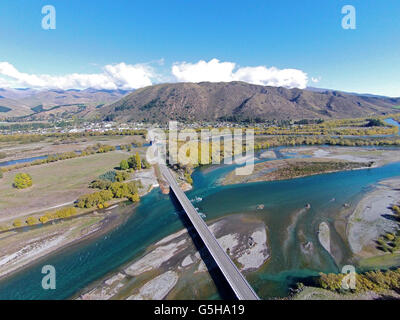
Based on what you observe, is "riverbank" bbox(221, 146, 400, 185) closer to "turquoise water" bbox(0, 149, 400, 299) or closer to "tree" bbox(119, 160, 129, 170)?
"turquoise water" bbox(0, 149, 400, 299)

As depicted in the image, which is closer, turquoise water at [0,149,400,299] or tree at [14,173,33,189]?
turquoise water at [0,149,400,299]

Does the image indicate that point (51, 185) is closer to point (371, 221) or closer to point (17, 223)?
point (17, 223)

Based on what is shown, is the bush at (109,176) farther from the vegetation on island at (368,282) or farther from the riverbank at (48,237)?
the vegetation on island at (368,282)

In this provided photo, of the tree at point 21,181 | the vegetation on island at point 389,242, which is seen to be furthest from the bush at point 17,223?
the vegetation on island at point 389,242

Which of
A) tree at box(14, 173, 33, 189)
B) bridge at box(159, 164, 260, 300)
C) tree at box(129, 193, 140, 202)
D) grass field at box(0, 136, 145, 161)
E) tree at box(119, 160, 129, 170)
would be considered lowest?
bridge at box(159, 164, 260, 300)

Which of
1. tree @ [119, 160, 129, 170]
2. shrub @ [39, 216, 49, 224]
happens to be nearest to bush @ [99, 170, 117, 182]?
tree @ [119, 160, 129, 170]

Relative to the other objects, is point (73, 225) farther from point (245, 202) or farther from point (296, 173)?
point (296, 173)

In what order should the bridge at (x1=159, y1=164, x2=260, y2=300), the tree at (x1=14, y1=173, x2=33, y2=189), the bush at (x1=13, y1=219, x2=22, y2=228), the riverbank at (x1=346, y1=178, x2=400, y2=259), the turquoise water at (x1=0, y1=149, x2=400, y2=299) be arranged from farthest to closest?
the tree at (x1=14, y1=173, x2=33, y2=189)
the bush at (x1=13, y1=219, x2=22, y2=228)
the riverbank at (x1=346, y1=178, x2=400, y2=259)
the turquoise water at (x1=0, y1=149, x2=400, y2=299)
the bridge at (x1=159, y1=164, x2=260, y2=300)

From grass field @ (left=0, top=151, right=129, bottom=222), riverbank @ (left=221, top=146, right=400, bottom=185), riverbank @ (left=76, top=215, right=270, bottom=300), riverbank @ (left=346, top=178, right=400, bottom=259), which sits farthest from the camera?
riverbank @ (left=221, top=146, right=400, bottom=185)
